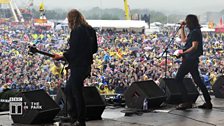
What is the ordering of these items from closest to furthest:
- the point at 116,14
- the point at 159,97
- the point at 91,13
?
the point at 159,97, the point at 91,13, the point at 116,14

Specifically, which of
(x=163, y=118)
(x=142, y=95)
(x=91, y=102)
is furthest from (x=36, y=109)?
(x=142, y=95)

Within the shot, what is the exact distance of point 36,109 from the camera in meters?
4.99

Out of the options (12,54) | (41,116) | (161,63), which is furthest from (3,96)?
(12,54)

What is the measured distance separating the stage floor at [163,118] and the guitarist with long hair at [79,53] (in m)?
0.63

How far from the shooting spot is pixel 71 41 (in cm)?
454

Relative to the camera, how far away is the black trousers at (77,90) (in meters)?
4.61

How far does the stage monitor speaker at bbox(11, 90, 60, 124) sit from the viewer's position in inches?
197

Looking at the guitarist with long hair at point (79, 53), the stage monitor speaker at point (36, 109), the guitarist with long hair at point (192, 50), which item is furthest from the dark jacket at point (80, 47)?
the guitarist with long hair at point (192, 50)

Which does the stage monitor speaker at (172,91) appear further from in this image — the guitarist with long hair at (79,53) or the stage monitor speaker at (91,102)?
the guitarist with long hair at (79,53)

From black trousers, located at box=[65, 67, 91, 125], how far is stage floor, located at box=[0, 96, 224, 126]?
0.43 m

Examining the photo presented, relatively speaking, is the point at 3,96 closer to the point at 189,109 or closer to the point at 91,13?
the point at 189,109

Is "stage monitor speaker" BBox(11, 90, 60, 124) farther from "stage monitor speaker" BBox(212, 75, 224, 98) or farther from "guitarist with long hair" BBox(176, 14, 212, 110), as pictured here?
"stage monitor speaker" BBox(212, 75, 224, 98)

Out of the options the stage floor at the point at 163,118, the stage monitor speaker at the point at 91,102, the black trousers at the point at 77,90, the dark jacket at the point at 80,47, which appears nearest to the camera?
the dark jacket at the point at 80,47

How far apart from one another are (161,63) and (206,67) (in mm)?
1821
